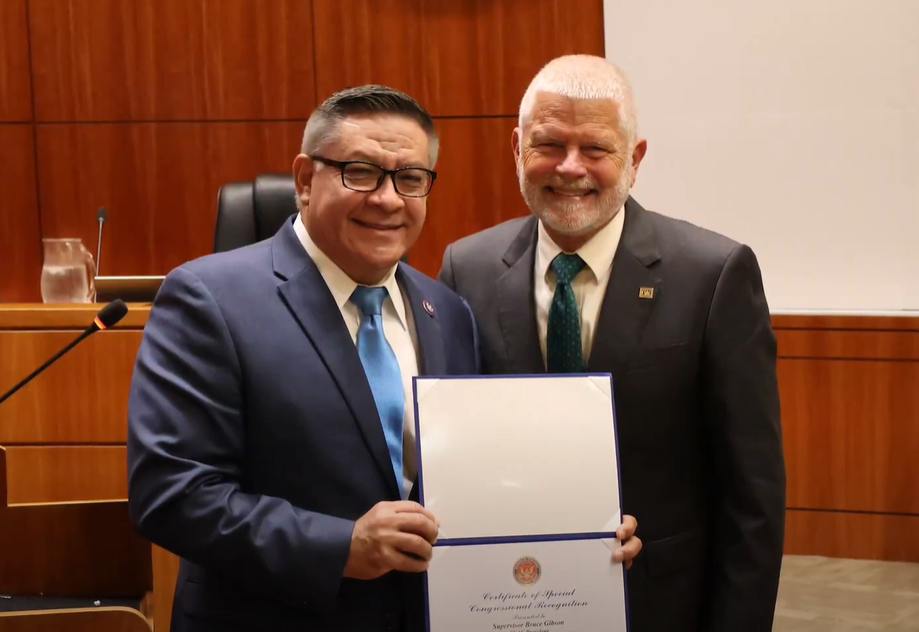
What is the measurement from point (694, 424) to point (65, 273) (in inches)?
132

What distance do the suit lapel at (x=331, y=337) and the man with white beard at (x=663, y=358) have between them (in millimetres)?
425

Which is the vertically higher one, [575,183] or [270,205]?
[270,205]

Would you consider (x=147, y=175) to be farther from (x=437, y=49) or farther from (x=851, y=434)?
(x=851, y=434)

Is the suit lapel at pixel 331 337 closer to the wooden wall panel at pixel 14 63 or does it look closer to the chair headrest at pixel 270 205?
the chair headrest at pixel 270 205

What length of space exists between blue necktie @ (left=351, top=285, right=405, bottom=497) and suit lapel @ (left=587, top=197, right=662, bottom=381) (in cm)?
42

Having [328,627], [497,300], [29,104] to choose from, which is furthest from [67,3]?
[328,627]

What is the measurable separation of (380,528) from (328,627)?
0.23m

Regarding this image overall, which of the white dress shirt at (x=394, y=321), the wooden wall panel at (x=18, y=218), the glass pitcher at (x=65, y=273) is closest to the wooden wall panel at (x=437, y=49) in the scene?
the glass pitcher at (x=65, y=273)

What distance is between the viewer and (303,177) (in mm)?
1681

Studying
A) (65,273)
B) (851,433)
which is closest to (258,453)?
(65,273)

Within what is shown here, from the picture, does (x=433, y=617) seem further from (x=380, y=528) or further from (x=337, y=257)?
(x=337, y=257)

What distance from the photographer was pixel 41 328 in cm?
364

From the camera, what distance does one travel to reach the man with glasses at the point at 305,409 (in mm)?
1458

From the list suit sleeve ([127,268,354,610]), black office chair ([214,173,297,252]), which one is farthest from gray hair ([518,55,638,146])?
black office chair ([214,173,297,252])
